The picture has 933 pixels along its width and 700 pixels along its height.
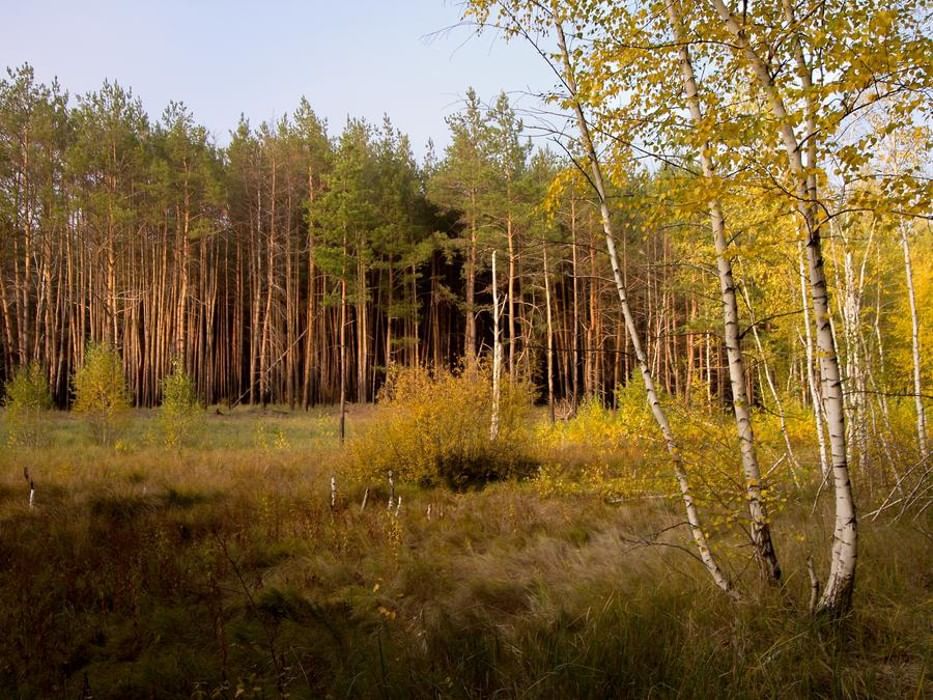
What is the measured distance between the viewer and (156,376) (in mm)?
25703

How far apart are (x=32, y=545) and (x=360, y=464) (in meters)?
4.90

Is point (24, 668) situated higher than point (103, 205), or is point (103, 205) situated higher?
point (103, 205)

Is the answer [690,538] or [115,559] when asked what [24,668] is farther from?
[690,538]

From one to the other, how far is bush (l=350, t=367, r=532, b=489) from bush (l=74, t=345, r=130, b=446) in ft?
23.1

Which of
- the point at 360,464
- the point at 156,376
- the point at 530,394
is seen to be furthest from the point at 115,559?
the point at 156,376

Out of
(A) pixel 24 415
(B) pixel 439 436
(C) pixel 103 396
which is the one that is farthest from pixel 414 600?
(A) pixel 24 415

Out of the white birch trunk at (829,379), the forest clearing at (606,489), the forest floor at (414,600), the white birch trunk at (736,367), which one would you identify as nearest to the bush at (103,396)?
the forest clearing at (606,489)

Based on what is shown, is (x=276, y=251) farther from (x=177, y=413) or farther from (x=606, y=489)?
(x=606, y=489)

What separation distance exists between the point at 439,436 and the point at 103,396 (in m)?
8.93

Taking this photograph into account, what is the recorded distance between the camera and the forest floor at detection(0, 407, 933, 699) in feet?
9.66

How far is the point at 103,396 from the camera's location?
12953 mm

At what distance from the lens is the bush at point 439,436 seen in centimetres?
997

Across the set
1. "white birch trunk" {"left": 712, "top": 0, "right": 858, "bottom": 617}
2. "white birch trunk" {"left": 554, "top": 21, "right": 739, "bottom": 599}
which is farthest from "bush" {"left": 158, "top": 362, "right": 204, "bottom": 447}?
"white birch trunk" {"left": 712, "top": 0, "right": 858, "bottom": 617}

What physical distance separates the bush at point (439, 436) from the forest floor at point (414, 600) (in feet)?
2.45
